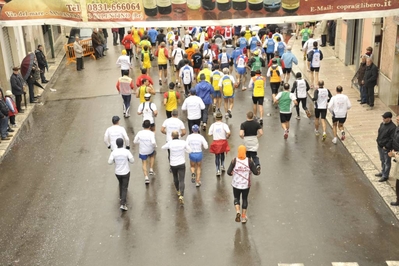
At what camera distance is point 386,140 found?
12.7 m

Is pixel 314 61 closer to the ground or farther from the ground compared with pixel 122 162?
farther from the ground

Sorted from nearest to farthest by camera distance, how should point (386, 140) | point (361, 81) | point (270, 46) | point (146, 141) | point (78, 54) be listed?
point (386, 140)
point (146, 141)
point (361, 81)
point (270, 46)
point (78, 54)

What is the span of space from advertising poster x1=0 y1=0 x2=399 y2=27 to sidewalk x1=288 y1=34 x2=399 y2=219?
3917 millimetres

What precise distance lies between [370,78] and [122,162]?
971 centimetres

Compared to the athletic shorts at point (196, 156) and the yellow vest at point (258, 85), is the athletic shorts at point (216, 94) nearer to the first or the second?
the yellow vest at point (258, 85)

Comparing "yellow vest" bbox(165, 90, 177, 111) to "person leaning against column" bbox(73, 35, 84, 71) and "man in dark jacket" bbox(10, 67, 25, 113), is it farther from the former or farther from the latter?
"person leaning against column" bbox(73, 35, 84, 71)

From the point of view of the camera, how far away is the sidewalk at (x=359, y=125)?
1323 cm

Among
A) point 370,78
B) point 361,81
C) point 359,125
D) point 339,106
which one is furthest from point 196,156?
point 361,81

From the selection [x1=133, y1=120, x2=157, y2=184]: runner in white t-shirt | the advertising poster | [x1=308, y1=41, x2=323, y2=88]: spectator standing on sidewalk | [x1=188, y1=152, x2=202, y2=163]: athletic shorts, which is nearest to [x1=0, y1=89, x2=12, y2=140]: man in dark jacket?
the advertising poster

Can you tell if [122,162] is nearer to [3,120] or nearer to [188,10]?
[188,10]

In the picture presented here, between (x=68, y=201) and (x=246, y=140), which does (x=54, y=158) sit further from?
(x=246, y=140)

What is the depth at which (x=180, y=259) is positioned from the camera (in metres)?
10.4

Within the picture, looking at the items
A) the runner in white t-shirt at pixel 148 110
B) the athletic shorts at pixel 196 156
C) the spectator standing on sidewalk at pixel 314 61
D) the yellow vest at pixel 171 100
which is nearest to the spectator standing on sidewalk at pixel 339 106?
the yellow vest at pixel 171 100

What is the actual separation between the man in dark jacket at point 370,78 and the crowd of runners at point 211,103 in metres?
1.55
